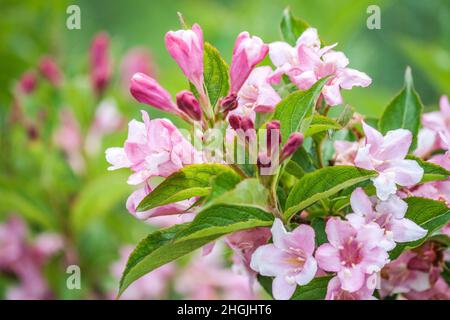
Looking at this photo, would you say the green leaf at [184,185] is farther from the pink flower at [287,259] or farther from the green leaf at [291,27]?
the green leaf at [291,27]

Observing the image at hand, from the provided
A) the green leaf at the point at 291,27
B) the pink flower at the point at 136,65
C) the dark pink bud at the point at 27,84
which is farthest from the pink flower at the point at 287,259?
the pink flower at the point at 136,65

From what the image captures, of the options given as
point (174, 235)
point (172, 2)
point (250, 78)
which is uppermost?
point (172, 2)

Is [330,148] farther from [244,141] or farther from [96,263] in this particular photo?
[96,263]

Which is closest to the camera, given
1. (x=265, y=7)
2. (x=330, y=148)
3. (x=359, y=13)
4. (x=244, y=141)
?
(x=244, y=141)

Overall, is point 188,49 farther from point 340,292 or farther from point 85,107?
point 85,107

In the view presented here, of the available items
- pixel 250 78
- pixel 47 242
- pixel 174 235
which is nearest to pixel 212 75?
pixel 250 78
